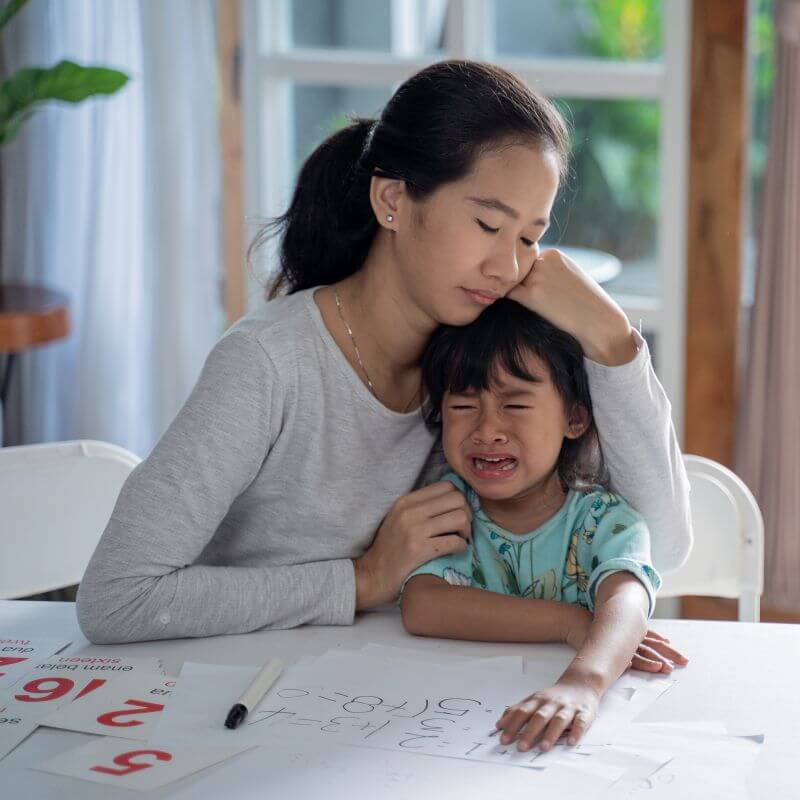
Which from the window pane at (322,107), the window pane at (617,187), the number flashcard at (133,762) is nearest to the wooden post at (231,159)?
the window pane at (322,107)

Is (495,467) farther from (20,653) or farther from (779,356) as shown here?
(779,356)

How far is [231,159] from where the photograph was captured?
269cm

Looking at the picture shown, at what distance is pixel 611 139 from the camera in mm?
2418

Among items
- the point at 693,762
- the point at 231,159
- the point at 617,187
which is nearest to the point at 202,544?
the point at 693,762

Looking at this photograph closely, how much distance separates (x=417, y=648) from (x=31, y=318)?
4.69 feet

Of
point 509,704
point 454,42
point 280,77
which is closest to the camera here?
point 509,704

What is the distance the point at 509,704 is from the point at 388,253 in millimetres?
552

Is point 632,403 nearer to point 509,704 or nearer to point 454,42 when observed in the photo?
point 509,704

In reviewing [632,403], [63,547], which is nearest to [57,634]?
[63,547]

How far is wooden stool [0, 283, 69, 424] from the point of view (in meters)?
2.35

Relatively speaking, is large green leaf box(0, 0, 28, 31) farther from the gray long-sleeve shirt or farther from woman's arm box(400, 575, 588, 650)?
woman's arm box(400, 575, 588, 650)

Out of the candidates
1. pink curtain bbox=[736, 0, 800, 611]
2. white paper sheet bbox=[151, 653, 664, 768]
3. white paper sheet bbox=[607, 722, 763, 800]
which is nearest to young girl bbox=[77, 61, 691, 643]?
white paper sheet bbox=[151, 653, 664, 768]

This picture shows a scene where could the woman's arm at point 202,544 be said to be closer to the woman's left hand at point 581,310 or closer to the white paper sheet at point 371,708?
the white paper sheet at point 371,708

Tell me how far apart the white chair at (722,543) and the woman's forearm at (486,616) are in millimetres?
376
